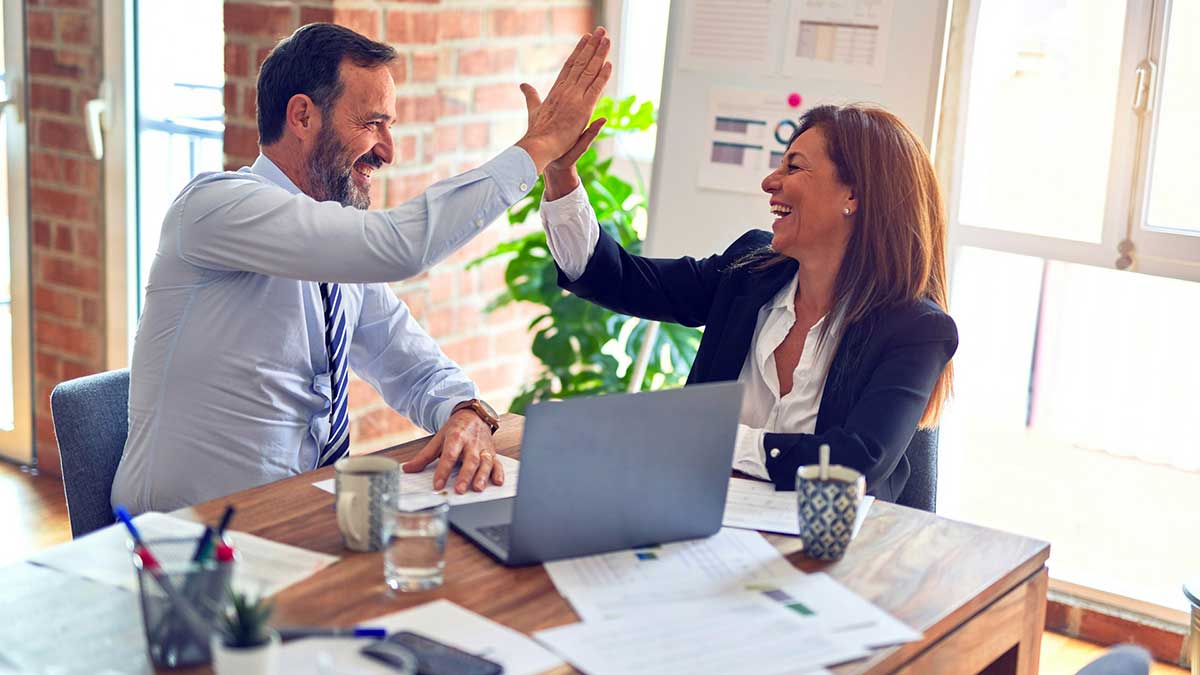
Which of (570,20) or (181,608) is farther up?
(570,20)

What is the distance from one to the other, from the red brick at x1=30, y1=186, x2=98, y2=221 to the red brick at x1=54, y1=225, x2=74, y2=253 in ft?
0.11

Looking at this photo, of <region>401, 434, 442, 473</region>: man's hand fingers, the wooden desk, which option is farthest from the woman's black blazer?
<region>401, 434, 442, 473</region>: man's hand fingers

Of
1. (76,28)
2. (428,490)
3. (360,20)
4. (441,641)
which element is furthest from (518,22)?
(441,641)

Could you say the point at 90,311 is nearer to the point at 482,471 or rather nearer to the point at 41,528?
the point at 41,528

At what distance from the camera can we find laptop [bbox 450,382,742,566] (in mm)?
1458

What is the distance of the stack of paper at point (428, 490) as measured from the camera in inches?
67.0

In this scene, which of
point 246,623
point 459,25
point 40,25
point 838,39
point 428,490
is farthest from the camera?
point 40,25

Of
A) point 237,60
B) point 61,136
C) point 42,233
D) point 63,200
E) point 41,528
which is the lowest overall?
point 41,528

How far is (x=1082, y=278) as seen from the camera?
359 cm

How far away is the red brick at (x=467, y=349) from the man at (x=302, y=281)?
1338mm

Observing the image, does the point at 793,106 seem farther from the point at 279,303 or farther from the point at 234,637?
the point at 234,637

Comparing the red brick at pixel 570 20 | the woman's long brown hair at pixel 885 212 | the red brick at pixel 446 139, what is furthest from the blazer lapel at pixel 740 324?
the red brick at pixel 570 20

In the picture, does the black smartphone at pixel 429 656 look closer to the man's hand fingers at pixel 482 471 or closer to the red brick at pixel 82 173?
the man's hand fingers at pixel 482 471

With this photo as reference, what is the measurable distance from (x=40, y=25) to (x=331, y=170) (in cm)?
194
